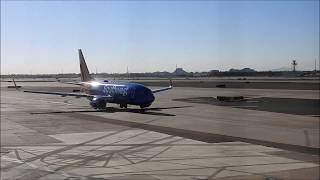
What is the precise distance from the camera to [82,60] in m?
53.6

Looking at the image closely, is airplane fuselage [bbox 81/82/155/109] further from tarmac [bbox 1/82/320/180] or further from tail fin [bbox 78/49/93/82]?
tarmac [bbox 1/82/320/180]

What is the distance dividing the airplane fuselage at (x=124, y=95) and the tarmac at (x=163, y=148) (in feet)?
23.8

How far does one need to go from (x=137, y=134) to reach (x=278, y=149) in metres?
8.24

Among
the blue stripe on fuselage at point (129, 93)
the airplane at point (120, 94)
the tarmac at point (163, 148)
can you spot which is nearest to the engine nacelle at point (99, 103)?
the airplane at point (120, 94)

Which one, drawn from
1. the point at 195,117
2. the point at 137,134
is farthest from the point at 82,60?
the point at 137,134

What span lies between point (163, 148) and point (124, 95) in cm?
2272

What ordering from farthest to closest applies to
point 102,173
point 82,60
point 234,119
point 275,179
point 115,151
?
point 82,60, point 234,119, point 115,151, point 102,173, point 275,179

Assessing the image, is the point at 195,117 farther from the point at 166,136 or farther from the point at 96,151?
the point at 96,151

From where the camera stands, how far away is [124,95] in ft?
139

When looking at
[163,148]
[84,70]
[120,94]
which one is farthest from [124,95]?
[163,148]

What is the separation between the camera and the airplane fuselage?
136 ft

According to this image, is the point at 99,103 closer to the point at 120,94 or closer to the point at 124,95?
the point at 120,94

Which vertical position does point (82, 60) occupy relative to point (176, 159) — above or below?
above

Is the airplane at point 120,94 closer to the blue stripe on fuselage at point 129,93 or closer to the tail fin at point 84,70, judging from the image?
the blue stripe on fuselage at point 129,93
